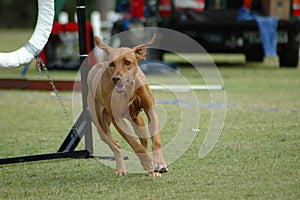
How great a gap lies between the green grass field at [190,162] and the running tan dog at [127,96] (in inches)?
6.6

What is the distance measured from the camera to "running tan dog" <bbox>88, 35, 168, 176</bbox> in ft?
18.4

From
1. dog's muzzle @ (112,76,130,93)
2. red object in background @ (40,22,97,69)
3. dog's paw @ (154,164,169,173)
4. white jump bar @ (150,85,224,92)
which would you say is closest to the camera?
dog's muzzle @ (112,76,130,93)

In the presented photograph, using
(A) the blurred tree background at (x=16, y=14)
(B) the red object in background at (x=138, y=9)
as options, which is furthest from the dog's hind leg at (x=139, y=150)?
(A) the blurred tree background at (x=16, y=14)

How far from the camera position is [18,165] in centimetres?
656

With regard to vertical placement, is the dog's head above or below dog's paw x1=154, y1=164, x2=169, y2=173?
above

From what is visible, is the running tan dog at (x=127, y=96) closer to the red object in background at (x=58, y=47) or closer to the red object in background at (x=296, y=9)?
the red object in background at (x=296, y=9)

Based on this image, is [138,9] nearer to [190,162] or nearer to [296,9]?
[296,9]

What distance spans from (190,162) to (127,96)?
976 mm

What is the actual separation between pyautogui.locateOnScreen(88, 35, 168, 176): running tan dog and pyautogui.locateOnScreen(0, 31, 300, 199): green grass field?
0.17 m

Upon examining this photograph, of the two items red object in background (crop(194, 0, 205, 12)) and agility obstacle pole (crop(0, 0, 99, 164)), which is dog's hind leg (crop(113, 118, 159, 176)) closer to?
agility obstacle pole (crop(0, 0, 99, 164))

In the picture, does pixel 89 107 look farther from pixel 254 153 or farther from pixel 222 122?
pixel 222 122

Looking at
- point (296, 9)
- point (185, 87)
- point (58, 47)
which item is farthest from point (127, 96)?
point (58, 47)

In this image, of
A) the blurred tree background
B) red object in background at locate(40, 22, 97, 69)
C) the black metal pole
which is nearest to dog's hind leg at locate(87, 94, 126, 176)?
the black metal pole

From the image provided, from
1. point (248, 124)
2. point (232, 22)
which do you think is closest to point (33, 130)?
point (248, 124)
